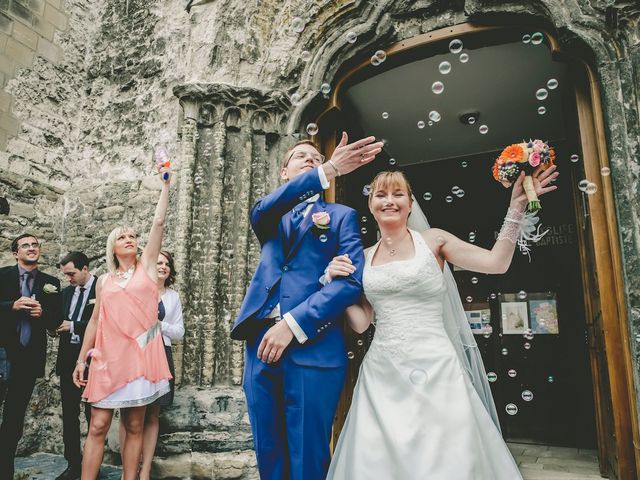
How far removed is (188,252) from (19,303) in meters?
1.35

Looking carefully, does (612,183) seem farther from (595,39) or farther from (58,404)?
(58,404)

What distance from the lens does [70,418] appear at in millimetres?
4117

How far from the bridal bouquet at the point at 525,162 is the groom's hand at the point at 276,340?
1.29m

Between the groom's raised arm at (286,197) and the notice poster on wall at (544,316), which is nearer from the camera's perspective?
the groom's raised arm at (286,197)

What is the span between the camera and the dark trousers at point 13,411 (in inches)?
142

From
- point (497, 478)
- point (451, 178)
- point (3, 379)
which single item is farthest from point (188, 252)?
point (451, 178)

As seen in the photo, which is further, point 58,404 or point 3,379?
point 58,404

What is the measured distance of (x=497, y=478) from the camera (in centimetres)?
209

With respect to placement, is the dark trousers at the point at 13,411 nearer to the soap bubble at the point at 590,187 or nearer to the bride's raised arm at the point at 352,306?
the bride's raised arm at the point at 352,306

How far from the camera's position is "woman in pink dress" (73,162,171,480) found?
3199 millimetres

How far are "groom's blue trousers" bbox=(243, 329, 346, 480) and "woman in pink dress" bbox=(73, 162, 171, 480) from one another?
160 centimetres

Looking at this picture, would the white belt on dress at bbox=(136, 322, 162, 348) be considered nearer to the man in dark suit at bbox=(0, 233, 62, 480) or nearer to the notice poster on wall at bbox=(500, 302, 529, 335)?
the man in dark suit at bbox=(0, 233, 62, 480)

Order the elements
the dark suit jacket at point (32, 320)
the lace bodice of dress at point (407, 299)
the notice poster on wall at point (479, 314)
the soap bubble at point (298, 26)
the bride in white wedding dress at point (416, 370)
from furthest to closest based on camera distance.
A: the notice poster on wall at point (479, 314)
the soap bubble at point (298, 26)
the dark suit jacket at point (32, 320)
the lace bodice of dress at point (407, 299)
the bride in white wedding dress at point (416, 370)

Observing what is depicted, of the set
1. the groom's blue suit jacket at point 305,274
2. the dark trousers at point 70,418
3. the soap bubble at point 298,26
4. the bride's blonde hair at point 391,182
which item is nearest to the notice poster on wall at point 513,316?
the soap bubble at point 298,26
